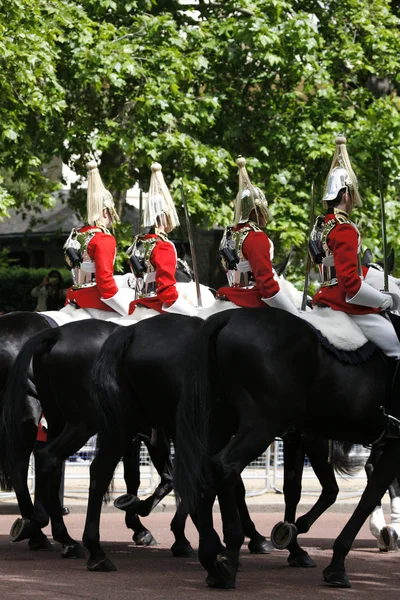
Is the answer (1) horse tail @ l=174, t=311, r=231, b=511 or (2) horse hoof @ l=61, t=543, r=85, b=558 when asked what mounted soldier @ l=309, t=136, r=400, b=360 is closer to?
(1) horse tail @ l=174, t=311, r=231, b=511

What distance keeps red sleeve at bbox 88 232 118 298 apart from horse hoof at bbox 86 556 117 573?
2.68m

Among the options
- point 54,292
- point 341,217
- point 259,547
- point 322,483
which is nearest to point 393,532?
point 322,483

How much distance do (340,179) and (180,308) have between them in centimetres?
204

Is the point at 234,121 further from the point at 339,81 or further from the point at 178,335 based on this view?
the point at 178,335

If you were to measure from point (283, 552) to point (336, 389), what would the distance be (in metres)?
2.44

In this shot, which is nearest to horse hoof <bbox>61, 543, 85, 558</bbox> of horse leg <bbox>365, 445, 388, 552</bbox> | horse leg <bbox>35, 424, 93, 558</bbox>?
horse leg <bbox>35, 424, 93, 558</bbox>

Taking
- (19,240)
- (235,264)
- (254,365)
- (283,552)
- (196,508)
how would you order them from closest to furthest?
(254,365), (196,508), (235,264), (283,552), (19,240)

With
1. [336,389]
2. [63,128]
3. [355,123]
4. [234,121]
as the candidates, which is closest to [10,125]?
[63,128]

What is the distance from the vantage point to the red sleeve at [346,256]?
834 centimetres

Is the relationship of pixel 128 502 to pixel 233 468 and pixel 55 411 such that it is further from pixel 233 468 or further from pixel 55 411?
pixel 233 468

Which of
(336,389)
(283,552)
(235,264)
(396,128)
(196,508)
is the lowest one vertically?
(283,552)

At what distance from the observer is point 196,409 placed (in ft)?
26.2

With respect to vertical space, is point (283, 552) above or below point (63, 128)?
below

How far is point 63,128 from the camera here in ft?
59.7
